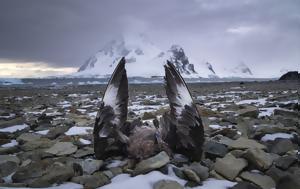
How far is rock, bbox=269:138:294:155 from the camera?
4.89 metres

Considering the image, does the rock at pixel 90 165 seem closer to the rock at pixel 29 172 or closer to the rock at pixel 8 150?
the rock at pixel 29 172

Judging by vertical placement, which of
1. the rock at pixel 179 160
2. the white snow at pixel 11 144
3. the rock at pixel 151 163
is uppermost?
the rock at pixel 151 163

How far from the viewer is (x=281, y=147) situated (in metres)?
4.96

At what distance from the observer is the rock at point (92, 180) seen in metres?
3.81

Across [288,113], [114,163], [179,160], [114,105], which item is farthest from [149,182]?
[288,113]

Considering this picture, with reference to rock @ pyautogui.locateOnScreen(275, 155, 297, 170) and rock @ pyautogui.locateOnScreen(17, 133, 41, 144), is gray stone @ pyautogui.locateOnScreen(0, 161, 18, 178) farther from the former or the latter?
rock @ pyautogui.locateOnScreen(275, 155, 297, 170)

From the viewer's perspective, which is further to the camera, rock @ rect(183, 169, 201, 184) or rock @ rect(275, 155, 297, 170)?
rock @ rect(275, 155, 297, 170)

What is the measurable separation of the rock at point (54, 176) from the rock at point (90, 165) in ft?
0.78

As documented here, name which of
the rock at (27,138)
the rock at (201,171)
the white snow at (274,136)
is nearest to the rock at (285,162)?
the rock at (201,171)

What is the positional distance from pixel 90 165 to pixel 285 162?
2.52m

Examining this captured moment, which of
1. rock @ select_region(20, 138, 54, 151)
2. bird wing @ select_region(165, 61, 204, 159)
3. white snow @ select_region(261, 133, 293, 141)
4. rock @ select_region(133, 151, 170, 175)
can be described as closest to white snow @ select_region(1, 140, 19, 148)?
rock @ select_region(20, 138, 54, 151)

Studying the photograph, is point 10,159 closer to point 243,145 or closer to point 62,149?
point 62,149

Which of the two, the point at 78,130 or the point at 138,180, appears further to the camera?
the point at 78,130

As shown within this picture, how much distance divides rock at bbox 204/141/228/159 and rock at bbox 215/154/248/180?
0.44 meters
